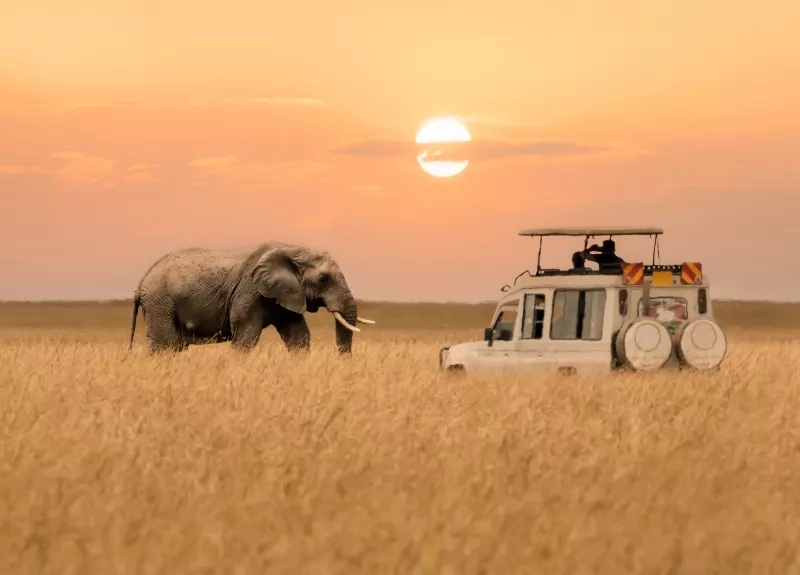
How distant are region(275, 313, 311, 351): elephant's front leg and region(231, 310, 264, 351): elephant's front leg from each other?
0.39 meters

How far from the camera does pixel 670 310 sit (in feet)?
54.4

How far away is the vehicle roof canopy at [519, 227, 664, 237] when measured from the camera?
56.6 feet

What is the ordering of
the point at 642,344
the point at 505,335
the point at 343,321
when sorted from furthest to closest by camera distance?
the point at 343,321, the point at 505,335, the point at 642,344

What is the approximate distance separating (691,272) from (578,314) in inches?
62.8

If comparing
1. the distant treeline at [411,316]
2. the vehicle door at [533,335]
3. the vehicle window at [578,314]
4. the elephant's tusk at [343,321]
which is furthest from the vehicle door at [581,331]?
the distant treeline at [411,316]

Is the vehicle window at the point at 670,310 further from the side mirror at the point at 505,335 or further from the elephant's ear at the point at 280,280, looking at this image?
the elephant's ear at the point at 280,280

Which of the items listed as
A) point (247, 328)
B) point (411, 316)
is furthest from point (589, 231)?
point (411, 316)

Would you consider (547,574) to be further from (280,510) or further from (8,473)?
(8,473)

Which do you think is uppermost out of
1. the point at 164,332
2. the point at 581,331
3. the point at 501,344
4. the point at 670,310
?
the point at 670,310

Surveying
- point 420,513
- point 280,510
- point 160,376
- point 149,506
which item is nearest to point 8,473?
point 149,506

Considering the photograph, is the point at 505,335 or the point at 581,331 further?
the point at 505,335

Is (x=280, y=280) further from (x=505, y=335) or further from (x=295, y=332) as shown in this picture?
(x=505, y=335)

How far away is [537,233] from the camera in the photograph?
56.8ft

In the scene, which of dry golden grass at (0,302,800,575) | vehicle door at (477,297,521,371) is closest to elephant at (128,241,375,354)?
vehicle door at (477,297,521,371)
